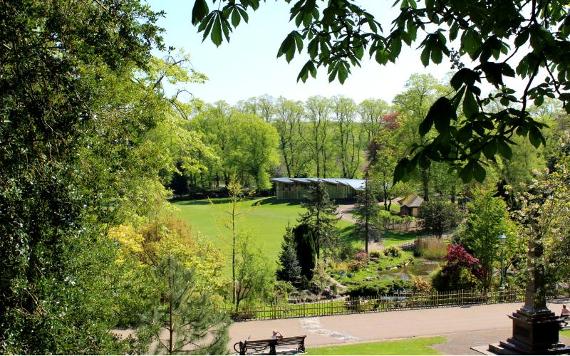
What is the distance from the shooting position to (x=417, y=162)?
2.98 m

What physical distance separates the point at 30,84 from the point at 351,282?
77.9 feet

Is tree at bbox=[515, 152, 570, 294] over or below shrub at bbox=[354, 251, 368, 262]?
over

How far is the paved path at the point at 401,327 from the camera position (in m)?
18.1

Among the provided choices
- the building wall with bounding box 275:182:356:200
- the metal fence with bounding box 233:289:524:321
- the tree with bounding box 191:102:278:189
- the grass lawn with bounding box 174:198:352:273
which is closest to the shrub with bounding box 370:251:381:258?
the grass lawn with bounding box 174:198:352:273

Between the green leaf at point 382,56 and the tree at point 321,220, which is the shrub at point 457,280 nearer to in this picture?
the tree at point 321,220

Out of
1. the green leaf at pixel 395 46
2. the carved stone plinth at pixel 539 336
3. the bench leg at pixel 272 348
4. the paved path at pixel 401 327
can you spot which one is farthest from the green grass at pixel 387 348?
the green leaf at pixel 395 46

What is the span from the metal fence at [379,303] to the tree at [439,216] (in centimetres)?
1347

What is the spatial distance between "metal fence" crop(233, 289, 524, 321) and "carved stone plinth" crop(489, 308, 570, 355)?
7.75m

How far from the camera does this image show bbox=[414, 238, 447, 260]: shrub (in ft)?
113

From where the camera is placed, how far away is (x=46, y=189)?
21.3 feet

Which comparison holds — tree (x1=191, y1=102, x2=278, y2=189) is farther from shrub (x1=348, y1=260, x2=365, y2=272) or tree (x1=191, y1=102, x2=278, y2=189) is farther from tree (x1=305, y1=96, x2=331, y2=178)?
shrub (x1=348, y1=260, x2=365, y2=272)

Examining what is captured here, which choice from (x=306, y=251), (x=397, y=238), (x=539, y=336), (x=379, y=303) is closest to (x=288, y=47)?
(x=539, y=336)

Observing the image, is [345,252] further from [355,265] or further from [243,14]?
[243,14]

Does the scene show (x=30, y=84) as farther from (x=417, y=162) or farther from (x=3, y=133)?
(x=417, y=162)
